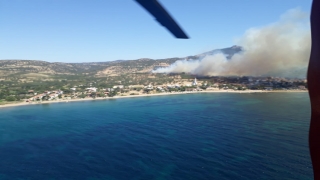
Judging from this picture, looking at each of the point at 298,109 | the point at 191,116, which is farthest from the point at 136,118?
the point at 298,109

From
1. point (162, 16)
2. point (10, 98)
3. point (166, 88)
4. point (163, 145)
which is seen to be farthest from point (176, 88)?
point (162, 16)

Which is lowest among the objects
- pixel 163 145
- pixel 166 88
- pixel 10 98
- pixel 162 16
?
pixel 10 98

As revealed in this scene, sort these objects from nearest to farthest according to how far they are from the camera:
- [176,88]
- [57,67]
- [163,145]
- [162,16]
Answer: [162,16]
[163,145]
[176,88]
[57,67]

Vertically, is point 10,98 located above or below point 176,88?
below

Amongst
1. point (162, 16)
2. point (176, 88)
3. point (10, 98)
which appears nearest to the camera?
point (162, 16)

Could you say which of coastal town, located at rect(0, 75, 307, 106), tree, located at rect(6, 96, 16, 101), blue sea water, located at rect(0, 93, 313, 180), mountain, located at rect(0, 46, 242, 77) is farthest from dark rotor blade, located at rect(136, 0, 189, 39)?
mountain, located at rect(0, 46, 242, 77)

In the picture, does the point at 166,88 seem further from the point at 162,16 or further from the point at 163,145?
the point at 162,16

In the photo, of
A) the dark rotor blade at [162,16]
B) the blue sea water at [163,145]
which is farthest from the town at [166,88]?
the dark rotor blade at [162,16]

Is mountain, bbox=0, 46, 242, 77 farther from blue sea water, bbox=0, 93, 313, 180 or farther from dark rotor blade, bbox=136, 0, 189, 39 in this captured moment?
dark rotor blade, bbox=136, 0, 189, 39
